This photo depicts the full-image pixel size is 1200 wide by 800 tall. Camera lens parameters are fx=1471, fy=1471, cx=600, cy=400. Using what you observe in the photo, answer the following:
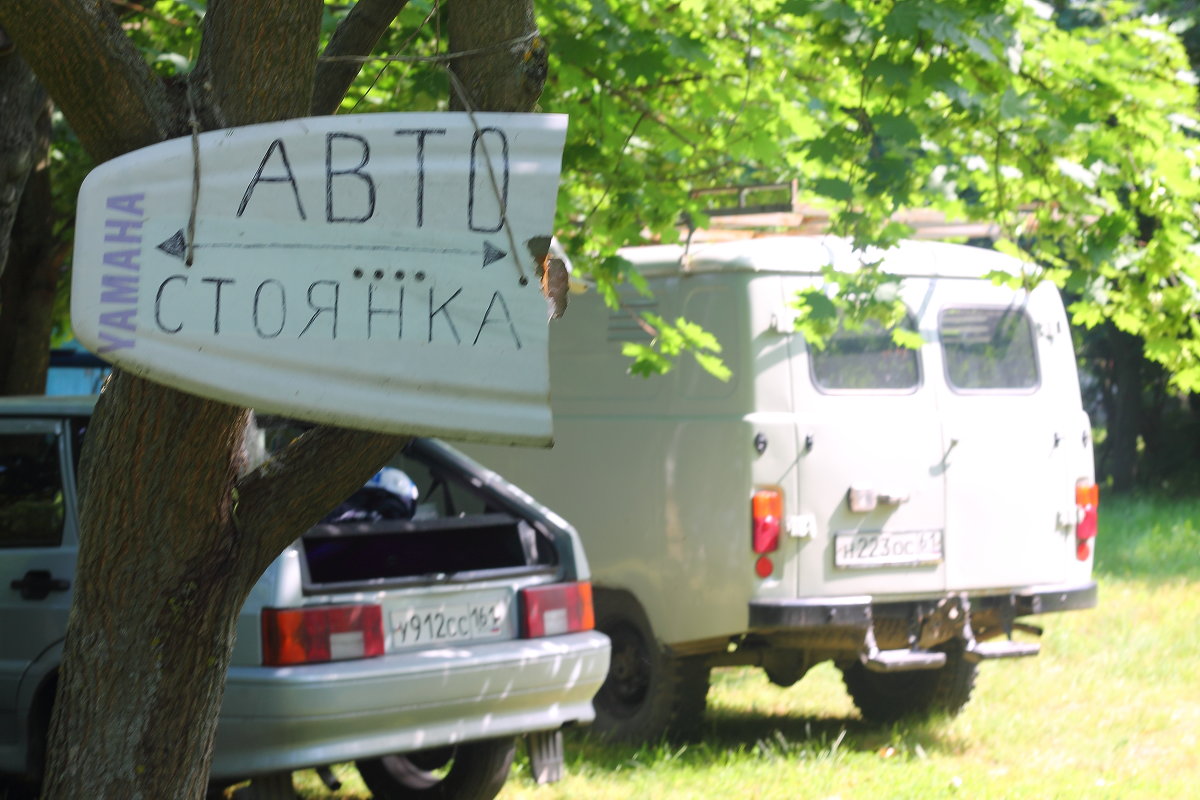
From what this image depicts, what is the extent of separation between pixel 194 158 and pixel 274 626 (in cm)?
230

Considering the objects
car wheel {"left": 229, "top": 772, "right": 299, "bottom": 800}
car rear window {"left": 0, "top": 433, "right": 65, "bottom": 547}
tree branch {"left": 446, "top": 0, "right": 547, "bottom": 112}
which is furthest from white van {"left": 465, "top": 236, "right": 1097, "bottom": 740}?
tree branch {"left": 446, "top": 0, "right": 547, "bottom": 112}

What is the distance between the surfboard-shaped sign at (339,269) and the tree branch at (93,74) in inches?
9.9

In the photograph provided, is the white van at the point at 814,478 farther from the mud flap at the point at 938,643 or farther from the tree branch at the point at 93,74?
the tree branch at the point at 93,74

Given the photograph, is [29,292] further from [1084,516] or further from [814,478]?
[1084,516]

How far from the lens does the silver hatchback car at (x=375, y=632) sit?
4723mm

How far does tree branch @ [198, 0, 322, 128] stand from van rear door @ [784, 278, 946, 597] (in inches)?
164

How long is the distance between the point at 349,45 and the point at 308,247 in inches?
50.5

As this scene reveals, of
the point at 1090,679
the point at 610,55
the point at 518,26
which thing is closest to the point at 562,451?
the point at 610,55

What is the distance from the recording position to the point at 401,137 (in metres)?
2.88

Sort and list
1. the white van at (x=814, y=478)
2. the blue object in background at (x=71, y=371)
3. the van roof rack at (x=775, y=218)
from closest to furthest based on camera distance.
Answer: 1. the white van at (x=814, y=478)
2. the van roof rack at (x=775, y=218)
3. the blue object in background at (x=71, y=371)

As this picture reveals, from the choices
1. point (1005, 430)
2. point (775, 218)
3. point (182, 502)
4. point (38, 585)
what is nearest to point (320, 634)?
point (38, 585)

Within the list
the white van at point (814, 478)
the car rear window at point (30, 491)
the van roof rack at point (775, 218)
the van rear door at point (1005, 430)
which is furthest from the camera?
the van roof rack at point (775, 218)

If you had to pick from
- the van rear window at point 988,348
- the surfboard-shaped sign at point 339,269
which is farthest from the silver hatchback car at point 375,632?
the van rear window at point 988,348

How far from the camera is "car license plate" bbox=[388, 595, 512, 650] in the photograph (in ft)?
16.6
